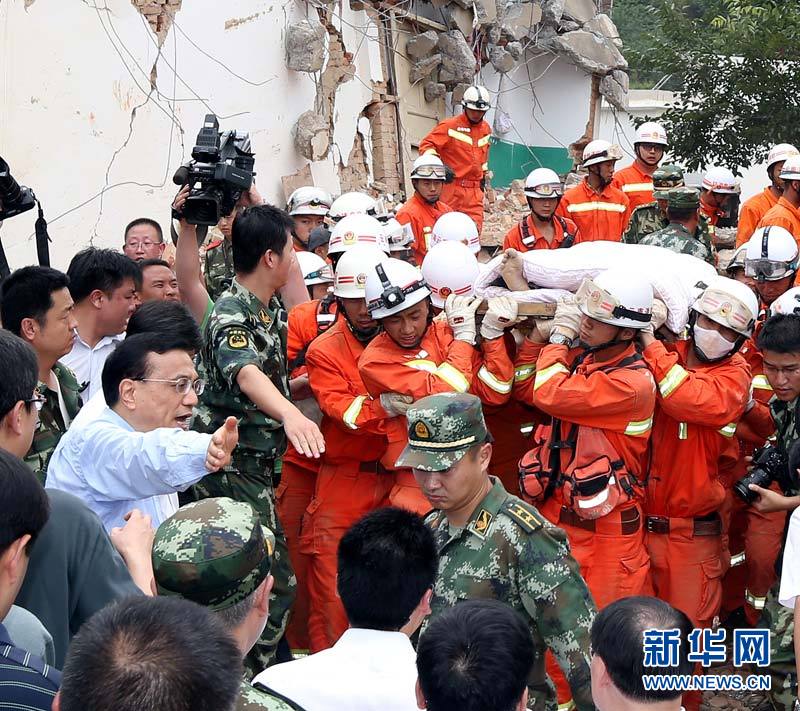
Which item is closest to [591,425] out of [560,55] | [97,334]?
[97,334]

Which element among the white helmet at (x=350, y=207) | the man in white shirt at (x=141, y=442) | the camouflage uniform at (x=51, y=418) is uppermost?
the man in white shirt at (x=141, y=442)

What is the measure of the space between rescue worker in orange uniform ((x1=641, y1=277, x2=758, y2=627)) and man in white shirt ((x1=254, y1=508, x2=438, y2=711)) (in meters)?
2.13

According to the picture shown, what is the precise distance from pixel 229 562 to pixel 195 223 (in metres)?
2.97

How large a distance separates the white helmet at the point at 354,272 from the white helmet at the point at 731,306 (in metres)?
1.55

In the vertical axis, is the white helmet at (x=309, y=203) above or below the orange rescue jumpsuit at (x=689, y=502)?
above

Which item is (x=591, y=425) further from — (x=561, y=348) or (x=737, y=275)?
(x=737, y=275)

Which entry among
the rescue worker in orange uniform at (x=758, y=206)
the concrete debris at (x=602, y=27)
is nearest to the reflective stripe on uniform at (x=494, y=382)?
the rescue worker in orange uniform at (x=758, y=206)

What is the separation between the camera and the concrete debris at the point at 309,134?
1091 centimetres

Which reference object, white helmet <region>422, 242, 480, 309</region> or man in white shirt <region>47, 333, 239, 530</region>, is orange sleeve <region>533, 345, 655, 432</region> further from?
man in white shirt <region>47, 333, 239, 530</region>

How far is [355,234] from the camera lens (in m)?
5.98

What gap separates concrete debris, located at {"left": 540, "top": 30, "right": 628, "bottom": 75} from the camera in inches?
656

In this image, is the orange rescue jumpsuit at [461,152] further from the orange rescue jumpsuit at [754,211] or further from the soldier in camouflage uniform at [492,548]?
the soldier in camouflage uniform at [492,548]

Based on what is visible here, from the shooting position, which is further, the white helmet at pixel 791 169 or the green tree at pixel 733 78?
the green tree at pixel 733 78

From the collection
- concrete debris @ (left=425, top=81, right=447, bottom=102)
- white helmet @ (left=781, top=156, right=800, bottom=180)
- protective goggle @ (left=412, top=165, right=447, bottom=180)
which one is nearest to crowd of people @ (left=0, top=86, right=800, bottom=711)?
white helmet @ (left=781, top=156, right=800, bottom=180)
